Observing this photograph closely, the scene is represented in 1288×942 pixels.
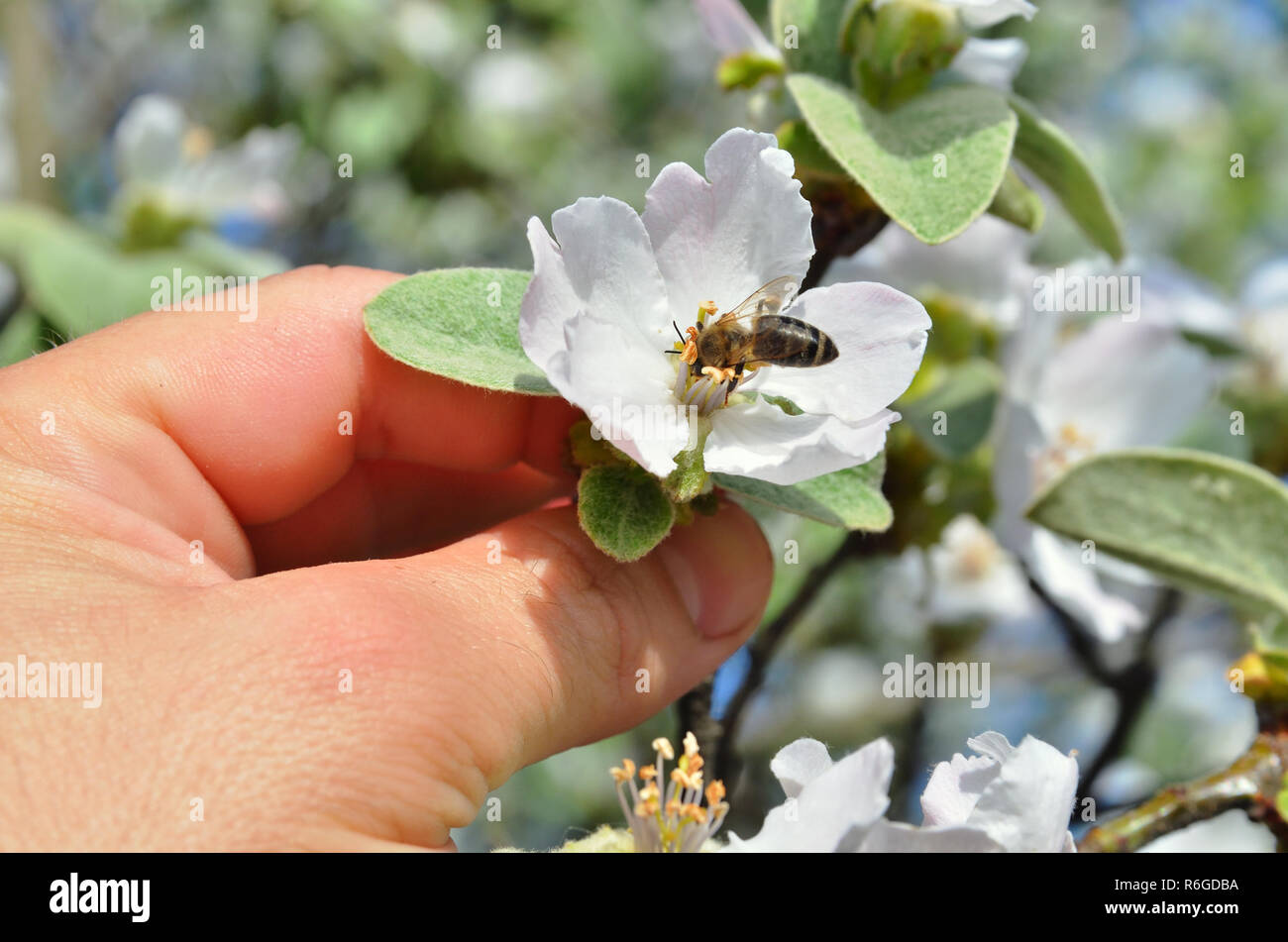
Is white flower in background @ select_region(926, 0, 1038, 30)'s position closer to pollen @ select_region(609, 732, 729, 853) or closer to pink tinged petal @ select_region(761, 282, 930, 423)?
pink tinged petal @ select_region(761, 282, 930, 423)

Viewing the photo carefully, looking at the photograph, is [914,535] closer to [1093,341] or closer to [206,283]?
[1093,341]

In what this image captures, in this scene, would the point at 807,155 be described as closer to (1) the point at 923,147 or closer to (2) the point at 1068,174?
(1) the point at 923,147

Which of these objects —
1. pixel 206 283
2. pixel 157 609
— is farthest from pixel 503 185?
pixel 157 609

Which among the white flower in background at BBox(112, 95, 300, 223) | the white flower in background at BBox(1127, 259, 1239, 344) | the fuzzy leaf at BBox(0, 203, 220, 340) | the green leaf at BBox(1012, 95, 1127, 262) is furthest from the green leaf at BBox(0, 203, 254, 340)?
the white flower in background at BBox(1127, 259, 1239, 344)

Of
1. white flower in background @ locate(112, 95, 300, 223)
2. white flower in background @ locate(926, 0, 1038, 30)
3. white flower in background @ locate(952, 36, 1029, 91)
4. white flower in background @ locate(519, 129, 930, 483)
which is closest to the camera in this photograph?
white flower in background @ locate(519, 129, 930, 483)
